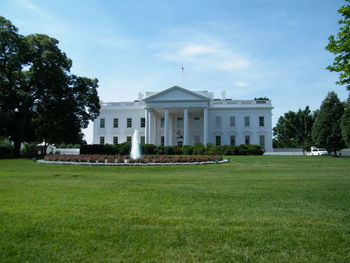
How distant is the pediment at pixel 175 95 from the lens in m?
46.6

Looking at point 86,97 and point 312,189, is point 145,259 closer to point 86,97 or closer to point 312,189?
point 312,189

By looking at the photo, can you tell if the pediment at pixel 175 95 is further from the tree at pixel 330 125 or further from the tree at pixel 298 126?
the tree at pixel 298 126

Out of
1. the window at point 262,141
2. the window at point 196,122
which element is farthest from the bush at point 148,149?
the window at point 262,141

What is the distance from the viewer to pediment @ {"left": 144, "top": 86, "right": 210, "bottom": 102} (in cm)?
4662

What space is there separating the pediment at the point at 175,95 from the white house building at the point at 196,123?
1.84 m

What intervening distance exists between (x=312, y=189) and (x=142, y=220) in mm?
5882

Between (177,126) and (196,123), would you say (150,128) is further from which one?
(196,123)

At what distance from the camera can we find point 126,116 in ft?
180

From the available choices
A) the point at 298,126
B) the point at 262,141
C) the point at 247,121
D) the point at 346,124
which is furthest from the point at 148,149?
the point at 298,126

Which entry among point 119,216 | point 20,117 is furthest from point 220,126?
point 119,216

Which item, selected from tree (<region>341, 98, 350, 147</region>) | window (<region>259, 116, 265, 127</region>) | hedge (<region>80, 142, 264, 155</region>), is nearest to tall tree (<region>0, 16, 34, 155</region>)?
hedge (<region>80, 142, 264, 155</region>)

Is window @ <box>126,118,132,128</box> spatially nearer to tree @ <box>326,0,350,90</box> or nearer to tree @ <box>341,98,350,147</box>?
tree @ <box>341,98,350,147</box>

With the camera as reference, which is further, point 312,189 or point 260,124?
point 260,124

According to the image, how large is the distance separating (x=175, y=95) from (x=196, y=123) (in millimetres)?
8628
